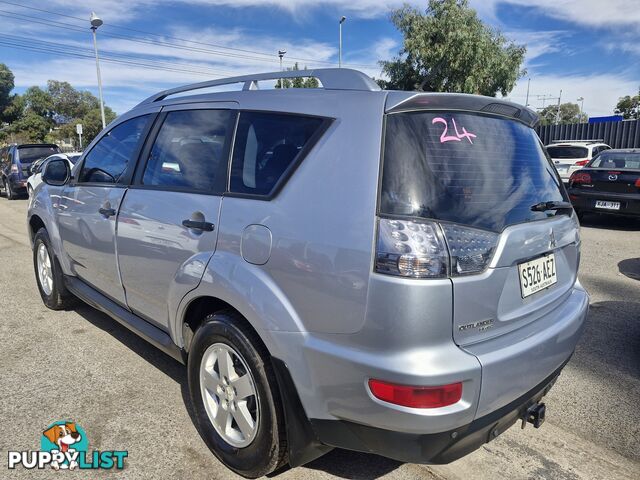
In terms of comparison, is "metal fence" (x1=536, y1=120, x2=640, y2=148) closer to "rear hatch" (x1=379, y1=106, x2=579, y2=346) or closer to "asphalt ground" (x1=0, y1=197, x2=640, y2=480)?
"asphalt ground" (x1=0, y1=197, x2=640, y2=480)

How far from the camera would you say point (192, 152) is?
2.65m

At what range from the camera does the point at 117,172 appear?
3.26m

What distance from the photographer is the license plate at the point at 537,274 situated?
200 centimetres

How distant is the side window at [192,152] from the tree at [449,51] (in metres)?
19.0

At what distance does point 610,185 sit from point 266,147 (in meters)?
8.34

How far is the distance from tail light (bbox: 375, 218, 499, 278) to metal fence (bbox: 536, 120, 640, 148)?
2122cm

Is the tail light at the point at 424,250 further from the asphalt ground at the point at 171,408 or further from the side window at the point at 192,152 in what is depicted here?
the asphalt ground at the point at 171,408

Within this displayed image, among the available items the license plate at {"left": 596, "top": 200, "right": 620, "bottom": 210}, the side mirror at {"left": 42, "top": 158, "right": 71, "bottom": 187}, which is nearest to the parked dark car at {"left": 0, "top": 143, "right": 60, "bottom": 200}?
the side mirror at {"left": 42, "top": 158, "right": 71, "bottom": 187}

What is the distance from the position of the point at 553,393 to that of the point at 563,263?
1.21 meters

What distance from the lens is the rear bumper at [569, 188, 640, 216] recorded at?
26.9 feet

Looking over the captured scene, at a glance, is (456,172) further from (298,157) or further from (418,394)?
(418,394)

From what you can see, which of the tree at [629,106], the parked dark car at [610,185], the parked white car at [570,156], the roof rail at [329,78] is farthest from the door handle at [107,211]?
the tree at [629,106]

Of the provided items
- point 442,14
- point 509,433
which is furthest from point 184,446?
point 442,14

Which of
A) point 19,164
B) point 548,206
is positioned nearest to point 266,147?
point 548,206
